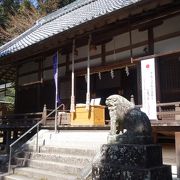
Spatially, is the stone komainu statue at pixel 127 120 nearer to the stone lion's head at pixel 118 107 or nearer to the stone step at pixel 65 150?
the stone lion's head at pixel 118 107

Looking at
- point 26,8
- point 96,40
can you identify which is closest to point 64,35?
point 96,40

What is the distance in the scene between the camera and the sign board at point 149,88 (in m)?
9.91

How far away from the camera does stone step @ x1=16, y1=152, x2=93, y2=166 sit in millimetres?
8695

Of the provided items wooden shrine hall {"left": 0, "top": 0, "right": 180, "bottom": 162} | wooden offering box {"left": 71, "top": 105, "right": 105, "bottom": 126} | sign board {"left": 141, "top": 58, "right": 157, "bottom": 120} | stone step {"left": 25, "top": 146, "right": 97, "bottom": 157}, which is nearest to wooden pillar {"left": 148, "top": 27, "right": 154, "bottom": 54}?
wooden shrine hall {"left": 0, "top": 0, "right": 180, "bottom": 162}

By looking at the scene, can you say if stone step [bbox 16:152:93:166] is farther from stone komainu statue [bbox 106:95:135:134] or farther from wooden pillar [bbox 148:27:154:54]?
wooden pillar [bbox 148:27:154:54]

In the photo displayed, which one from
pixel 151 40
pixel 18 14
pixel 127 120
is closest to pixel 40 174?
pixel 127 120

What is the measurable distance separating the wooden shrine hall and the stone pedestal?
12.1 feet

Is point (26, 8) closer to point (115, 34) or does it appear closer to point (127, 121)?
point (115, 34)

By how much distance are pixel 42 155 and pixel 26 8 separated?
22.2 m

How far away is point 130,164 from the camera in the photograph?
5.44m

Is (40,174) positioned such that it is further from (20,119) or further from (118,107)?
(20,119)

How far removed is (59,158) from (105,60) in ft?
17.2

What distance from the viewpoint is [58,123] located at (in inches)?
508

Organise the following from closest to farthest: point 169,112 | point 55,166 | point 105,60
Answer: point 55,166, point 169,112, point 105,60
